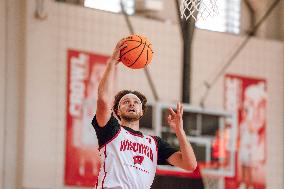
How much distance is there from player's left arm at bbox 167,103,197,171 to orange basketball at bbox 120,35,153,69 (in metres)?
0.49

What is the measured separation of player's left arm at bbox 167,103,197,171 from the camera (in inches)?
244

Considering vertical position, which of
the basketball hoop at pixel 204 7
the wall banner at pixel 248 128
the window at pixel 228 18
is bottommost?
the wall banner at pixel 248 128

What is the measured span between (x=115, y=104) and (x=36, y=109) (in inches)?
276

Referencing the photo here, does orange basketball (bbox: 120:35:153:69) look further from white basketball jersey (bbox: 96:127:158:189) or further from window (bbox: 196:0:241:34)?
window (bbox: 196:0:241:34)

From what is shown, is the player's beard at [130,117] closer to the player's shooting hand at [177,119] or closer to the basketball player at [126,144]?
the basketball player at [126,144]

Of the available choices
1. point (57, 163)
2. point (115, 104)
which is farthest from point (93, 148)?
point (115, 104)

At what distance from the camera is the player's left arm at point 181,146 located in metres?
6.20

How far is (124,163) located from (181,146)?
50 centimetres

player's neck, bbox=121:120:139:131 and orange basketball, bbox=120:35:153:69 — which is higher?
orange basketball, bbox=120:35:153:69

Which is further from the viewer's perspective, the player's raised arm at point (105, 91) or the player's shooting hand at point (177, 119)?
the player's shooting hand at point (177, 119)

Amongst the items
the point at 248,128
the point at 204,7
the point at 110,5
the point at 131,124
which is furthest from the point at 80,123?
the point at 131,124

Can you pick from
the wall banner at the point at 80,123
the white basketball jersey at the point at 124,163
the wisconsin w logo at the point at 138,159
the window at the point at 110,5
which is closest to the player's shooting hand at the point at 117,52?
the white basketball jersey at the point at 124,163

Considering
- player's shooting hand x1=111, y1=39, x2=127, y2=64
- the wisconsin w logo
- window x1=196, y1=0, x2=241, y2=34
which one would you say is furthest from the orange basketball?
window x1=196, y1=0, x2=241, y2=34

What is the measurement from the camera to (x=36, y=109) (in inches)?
521
